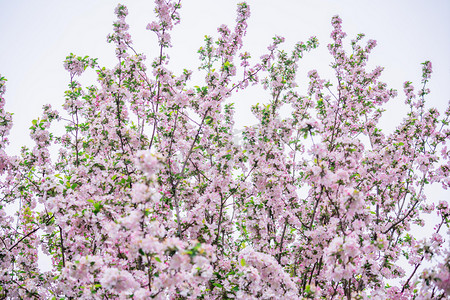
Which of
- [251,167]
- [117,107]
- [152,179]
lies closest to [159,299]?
[152,179]

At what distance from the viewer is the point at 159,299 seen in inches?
148

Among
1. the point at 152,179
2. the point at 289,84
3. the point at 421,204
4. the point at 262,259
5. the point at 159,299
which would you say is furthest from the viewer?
the point at 289,84

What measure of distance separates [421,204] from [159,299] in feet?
24.5

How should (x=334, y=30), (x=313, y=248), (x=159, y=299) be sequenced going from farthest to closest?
1. (x=334, y=30)
2. (x=313, y=248)
3. (x=159, y=299)

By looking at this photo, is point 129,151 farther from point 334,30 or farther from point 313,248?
point 334,30

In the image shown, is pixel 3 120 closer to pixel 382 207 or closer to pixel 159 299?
pixel 159 299

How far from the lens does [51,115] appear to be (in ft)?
22.6

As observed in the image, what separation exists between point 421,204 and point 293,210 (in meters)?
3.68

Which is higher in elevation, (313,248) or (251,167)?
(251,167)

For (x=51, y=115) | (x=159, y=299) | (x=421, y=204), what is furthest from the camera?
(x=421, y=204)

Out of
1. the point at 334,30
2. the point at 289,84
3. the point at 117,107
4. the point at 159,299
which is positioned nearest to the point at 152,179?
the point at 159,299

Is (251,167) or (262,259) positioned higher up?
(251,167)

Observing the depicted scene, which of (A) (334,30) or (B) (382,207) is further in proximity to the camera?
(A) (334,30)

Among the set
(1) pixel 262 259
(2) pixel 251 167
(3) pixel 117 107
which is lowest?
(1) pixel 262 259
